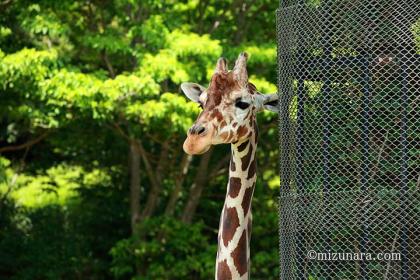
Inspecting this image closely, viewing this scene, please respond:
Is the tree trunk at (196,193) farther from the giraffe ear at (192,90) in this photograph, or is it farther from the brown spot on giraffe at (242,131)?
the brown spot on giraffe at (242,131)

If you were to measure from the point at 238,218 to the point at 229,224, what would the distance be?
8 centimetres

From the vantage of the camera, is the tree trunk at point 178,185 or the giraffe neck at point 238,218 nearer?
the giraffe neck at point 238,218

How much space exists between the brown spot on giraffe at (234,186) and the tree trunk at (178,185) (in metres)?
9.18

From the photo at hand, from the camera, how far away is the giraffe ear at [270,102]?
7674mm

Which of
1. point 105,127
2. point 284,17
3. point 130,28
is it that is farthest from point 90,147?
point 284,17

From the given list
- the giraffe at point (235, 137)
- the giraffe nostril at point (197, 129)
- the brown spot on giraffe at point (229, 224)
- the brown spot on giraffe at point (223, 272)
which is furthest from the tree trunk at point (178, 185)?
the giraffe nostril at point (197, 129)

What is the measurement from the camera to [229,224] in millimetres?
7484

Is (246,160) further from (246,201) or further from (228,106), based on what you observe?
(228,106)

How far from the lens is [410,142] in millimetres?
6926

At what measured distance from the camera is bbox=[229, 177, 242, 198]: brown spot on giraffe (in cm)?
754

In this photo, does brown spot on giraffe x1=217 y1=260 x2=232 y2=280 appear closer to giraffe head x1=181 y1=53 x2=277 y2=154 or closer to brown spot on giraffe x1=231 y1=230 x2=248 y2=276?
brown spot on giraffe x1=231 y1=230 x2=248 y2=276

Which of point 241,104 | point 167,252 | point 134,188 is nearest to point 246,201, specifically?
point 241,104

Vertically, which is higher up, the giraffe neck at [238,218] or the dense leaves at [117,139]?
the dense leaves at [117,139]

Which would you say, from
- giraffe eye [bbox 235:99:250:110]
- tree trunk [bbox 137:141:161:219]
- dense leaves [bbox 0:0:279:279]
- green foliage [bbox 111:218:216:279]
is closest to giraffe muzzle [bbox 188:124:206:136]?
giraffe eye [bbox 235:99:250:110]
